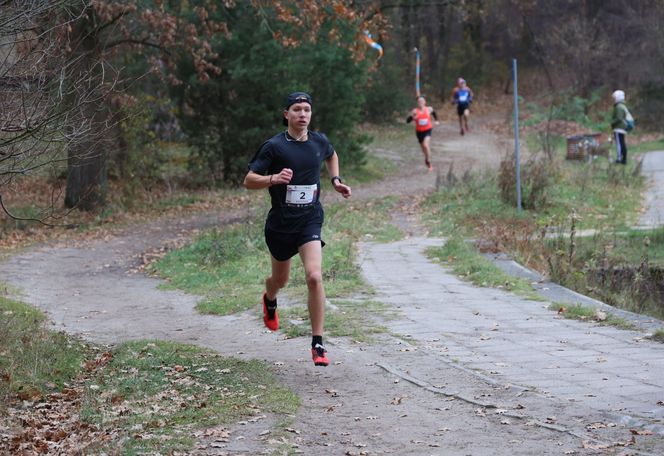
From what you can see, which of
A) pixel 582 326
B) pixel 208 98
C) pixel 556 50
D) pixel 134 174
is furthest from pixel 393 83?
pixel 582 326

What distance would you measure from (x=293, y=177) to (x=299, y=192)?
118 millimetres

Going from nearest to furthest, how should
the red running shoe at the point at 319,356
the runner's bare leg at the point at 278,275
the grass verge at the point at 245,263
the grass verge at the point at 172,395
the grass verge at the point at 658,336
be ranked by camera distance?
the grass verge at the point at 172,395 → the red running shoe at the point at 319,356 → the runner's bare leg at the point at 278,275 → the grass verge at the point at 658,336 → the grass verge at the point at 245,263

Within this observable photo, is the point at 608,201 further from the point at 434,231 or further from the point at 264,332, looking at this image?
the point at 264,332

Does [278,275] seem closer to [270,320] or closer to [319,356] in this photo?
[270,320]

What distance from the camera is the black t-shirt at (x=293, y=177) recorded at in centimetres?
766

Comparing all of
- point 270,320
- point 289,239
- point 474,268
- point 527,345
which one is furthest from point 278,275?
point 474,268

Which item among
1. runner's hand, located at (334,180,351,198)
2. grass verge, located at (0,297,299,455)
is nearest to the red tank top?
grass verge, located at (0,297,299,455)

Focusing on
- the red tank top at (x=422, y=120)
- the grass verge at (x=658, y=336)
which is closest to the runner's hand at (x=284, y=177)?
the grass verge at (x=658, y=336)

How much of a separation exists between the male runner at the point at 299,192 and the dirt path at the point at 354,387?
1.75ft

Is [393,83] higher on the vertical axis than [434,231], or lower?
higher

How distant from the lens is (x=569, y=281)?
1215 centimetres

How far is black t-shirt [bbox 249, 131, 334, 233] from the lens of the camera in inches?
302

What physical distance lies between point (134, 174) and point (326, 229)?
6823 mm

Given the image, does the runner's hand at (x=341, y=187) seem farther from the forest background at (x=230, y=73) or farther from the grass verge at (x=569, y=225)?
the grass verge at (x=569, y=225)
